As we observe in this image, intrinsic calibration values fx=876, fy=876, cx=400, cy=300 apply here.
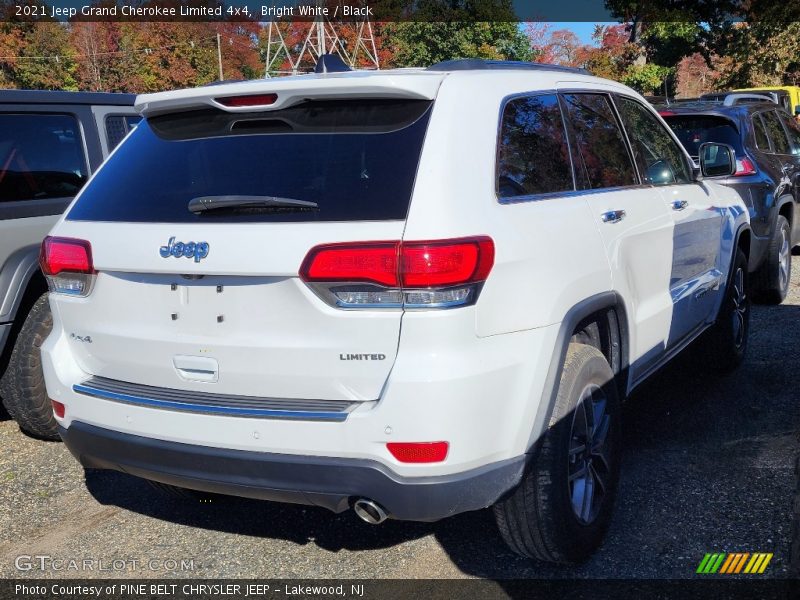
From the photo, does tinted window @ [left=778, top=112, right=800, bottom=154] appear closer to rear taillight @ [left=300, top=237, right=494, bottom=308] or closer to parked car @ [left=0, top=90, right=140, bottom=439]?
parked car @ [left=0, top=90, right=140, bottom=439]

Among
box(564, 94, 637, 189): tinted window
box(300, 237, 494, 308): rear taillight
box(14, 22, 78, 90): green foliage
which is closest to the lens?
box(300, 237, 494, 308): rear taillight

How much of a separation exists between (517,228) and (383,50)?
158ft

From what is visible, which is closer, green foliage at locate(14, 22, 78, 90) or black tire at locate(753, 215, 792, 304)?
black tire at locate(753, 215, 792, 304)

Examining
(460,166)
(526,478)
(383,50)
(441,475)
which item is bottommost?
(383,50)

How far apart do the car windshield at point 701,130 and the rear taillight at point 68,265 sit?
5.61 meters

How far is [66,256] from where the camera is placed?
3.21m

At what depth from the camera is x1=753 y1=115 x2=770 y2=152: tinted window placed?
7.65 m

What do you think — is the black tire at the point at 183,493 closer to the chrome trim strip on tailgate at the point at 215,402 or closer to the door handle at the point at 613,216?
the chrome trim strip on tailgate at the point at 215,402

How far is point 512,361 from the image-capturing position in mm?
2781

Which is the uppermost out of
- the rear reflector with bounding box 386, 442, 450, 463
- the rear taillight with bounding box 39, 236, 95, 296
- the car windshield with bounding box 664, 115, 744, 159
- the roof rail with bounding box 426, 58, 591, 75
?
the roof rail with bounding box 426, 58, 591, 75

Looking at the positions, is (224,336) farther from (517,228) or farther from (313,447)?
(517,228)

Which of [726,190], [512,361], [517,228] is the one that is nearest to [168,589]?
[512,361]

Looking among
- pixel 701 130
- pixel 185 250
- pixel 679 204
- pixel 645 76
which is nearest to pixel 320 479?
pixel 185 250

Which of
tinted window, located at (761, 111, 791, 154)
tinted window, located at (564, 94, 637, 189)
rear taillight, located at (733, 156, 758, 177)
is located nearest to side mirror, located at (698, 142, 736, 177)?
tinted window, located at (564, 94, 637, 189)
